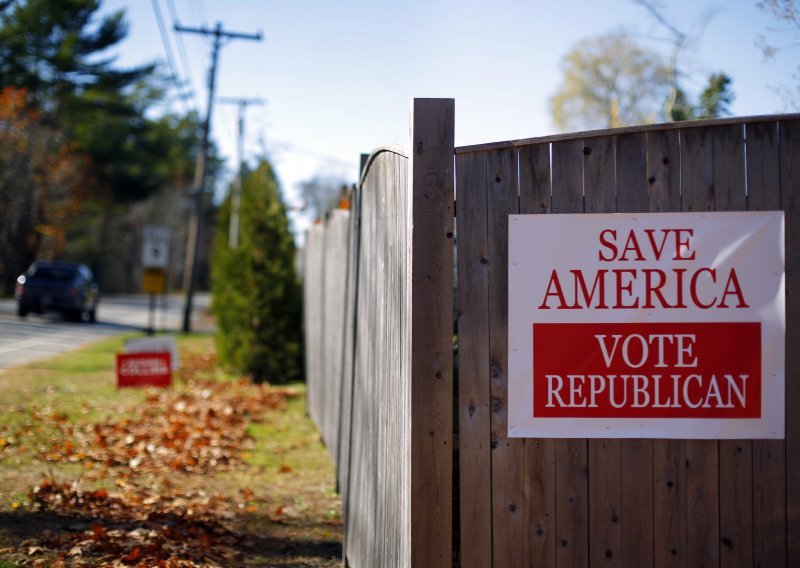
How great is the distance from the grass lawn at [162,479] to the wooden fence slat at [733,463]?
8.57 feet

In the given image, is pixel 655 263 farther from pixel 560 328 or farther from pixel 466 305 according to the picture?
pixel 466 305

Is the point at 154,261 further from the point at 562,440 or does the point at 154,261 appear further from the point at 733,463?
the point at 733,463

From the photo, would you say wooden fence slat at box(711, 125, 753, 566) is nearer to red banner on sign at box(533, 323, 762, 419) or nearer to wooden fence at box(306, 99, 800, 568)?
wooden fence at box(306, 99, 800, 568)

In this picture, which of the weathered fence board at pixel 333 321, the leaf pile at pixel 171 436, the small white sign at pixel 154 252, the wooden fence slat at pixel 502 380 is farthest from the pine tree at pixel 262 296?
the wooden fence slat at pixel 502 380

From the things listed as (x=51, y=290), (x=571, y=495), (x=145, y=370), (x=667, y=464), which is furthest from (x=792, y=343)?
(x=51, y=290)

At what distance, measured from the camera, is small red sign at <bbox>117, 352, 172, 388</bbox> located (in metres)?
11.5

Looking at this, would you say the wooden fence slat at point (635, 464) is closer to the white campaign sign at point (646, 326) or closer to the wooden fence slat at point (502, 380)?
the white campaign sign at point (646, 326)

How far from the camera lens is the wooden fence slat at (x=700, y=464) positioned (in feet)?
11.9

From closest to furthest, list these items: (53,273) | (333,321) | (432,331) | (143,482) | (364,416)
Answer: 1. (432,331)
2. (364,416)
3. (143,482)
4. (333,321)
5. (53,273)

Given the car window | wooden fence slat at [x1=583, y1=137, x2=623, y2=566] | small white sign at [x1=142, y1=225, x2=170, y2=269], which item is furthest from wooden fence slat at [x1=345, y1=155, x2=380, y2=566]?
the car window

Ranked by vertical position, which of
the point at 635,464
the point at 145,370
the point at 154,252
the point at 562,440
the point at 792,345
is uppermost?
the point at 154,252

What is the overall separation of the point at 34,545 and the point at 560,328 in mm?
3402

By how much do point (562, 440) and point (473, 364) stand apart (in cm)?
51

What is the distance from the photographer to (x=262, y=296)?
1379 cm
